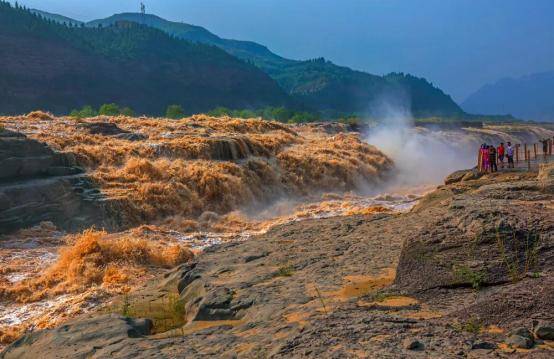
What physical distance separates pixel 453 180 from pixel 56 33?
9989 cm

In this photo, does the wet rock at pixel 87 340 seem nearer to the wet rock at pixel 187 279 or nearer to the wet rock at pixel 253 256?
the wet rock at pixel 187 279

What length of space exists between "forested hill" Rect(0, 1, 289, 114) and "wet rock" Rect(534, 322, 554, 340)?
83.6 meters

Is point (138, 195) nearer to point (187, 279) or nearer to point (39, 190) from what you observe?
point (39, 190)

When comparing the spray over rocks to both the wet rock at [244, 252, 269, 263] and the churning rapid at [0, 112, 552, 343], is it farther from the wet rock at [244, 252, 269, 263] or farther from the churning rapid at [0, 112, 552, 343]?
the wet rock at [244, 252, 269, 263]

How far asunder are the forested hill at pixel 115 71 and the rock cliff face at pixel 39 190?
6670 centimetres

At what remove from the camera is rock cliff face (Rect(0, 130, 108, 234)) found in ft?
51.6

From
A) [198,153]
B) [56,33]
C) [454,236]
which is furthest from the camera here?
[56,33]

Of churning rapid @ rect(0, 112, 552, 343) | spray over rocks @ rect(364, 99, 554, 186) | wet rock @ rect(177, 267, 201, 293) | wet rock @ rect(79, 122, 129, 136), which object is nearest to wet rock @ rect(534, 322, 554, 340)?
wet rock @ rect(177, 267, 201, 293)

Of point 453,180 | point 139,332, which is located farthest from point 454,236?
point 453,180

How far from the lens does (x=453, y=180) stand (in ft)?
60.1

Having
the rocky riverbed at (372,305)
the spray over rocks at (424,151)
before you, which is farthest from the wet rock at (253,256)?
the spray over rocks at (424,151)

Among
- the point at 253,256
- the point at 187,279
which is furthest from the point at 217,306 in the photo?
the point at 253,256

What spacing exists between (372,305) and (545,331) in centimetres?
157

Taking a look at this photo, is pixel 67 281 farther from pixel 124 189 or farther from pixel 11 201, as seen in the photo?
pixel 124 189
